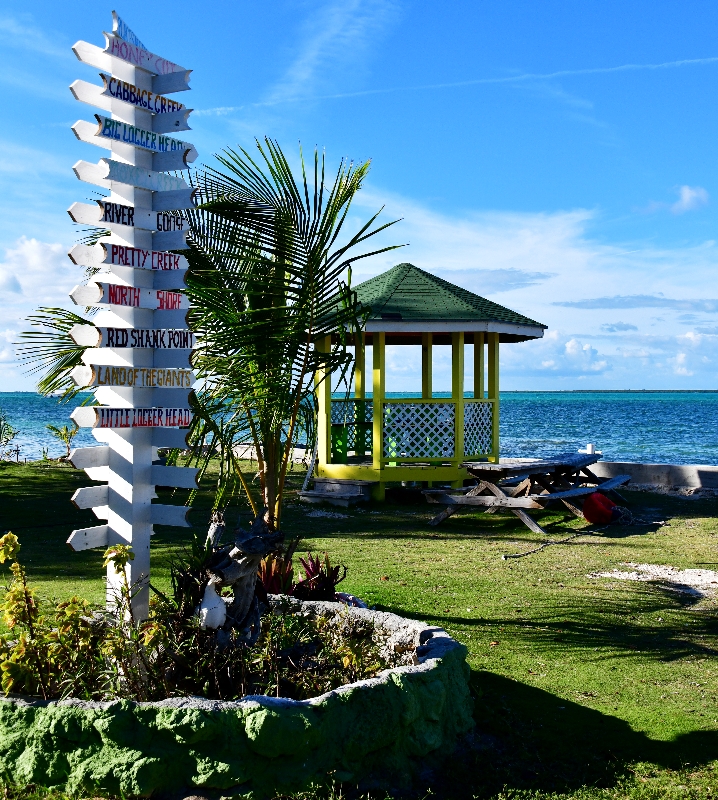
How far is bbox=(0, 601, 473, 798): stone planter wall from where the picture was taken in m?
3.80

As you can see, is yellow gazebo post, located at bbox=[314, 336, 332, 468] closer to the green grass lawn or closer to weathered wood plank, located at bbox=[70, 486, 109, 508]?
the green grass lawn

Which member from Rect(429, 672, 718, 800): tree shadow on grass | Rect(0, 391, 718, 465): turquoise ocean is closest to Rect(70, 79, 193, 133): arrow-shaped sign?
Rect(429, 672, 718, 800): tree shadow on grass

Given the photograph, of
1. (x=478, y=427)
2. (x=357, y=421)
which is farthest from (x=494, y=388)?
(x=357, y=421)

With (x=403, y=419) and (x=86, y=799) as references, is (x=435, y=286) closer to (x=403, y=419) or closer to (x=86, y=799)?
(x=403, y=419)

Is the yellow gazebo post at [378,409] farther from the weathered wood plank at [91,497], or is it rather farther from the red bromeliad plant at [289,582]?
the weathered wood plank at [91,497]

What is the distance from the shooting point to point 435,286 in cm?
1647

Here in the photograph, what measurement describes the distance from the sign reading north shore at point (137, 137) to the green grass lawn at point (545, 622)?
3.69 metres

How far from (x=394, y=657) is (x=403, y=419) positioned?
34.3 ft

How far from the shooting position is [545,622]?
23.9 ft

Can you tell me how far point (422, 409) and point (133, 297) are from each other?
11011mm

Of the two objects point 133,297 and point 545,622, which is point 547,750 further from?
point 133,297

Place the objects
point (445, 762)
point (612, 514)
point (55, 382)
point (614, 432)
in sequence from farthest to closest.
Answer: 1. point (614, 432)
2. point (612, 514)
3. point (55, 382)
4. point (445, 762)

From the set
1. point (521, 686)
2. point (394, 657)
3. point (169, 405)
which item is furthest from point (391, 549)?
point (169, 405)

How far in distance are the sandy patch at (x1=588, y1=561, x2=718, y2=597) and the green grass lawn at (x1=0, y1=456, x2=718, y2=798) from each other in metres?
0.23
